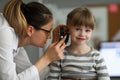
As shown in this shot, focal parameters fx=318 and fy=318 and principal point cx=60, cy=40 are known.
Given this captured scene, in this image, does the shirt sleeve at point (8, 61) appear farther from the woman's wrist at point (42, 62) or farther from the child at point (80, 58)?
the child at point (80, 58)

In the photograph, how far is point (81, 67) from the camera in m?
1.21

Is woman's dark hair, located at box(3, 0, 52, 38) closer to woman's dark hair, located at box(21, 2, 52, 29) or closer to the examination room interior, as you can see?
woman's dark hair, located at box(21, 2, 52, 29)

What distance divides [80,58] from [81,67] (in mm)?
35

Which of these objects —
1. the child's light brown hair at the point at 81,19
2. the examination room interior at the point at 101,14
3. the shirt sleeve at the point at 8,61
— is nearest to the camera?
the shirt sleeve at the point at 8,61

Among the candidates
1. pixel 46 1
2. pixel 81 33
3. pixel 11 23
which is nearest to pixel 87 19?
pixel 81 33

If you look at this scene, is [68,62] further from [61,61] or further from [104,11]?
[104,11]

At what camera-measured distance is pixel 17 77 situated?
109 cm

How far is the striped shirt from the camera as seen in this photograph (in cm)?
121

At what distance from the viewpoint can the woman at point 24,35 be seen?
1.08 metres

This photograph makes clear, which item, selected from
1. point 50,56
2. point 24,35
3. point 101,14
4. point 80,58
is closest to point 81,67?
point 80,58

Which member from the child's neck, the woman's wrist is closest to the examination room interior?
the child's neck

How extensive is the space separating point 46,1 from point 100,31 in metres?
0.73

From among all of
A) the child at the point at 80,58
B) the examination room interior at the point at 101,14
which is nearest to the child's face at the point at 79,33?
the child at the point at 80,58

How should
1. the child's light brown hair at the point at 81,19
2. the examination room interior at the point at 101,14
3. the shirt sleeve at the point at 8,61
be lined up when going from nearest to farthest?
1. the shirt sleeve at the point at 8,61
2. the child's light brown hair at the point at 81,19
3. the examination room interior at the point at 101,14
